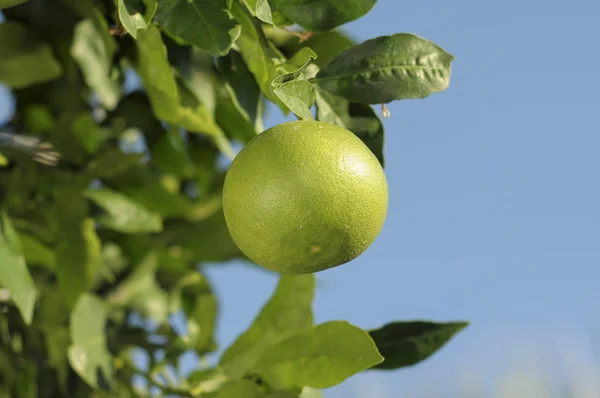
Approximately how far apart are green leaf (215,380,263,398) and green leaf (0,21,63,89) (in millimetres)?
679

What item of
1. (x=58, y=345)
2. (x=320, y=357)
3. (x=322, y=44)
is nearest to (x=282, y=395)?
(x=320, y=357)

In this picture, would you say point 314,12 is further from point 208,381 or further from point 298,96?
point 208,381

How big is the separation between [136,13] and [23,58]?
56 cm

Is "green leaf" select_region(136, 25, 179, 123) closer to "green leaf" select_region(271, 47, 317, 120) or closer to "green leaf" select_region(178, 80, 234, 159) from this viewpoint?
"green leaf" select_region(178, 80, 234, 159)

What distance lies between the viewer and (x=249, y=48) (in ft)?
2.85

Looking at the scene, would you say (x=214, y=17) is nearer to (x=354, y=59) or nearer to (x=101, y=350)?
(x=354, y=59)

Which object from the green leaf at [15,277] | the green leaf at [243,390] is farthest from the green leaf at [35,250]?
the green leaf at [243,390]

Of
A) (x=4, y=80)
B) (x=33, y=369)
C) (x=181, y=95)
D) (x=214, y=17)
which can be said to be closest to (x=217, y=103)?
(x=181, y=95)

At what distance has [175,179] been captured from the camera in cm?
165

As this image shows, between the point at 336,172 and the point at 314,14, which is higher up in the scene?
the point at 314,14

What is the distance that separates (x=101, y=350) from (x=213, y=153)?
1.85ft

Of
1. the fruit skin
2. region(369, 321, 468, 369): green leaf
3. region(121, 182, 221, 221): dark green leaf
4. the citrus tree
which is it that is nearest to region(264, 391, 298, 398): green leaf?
the citrus tree

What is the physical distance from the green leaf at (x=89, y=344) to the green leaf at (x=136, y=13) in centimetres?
60

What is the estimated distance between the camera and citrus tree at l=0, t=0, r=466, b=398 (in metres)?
0.77
